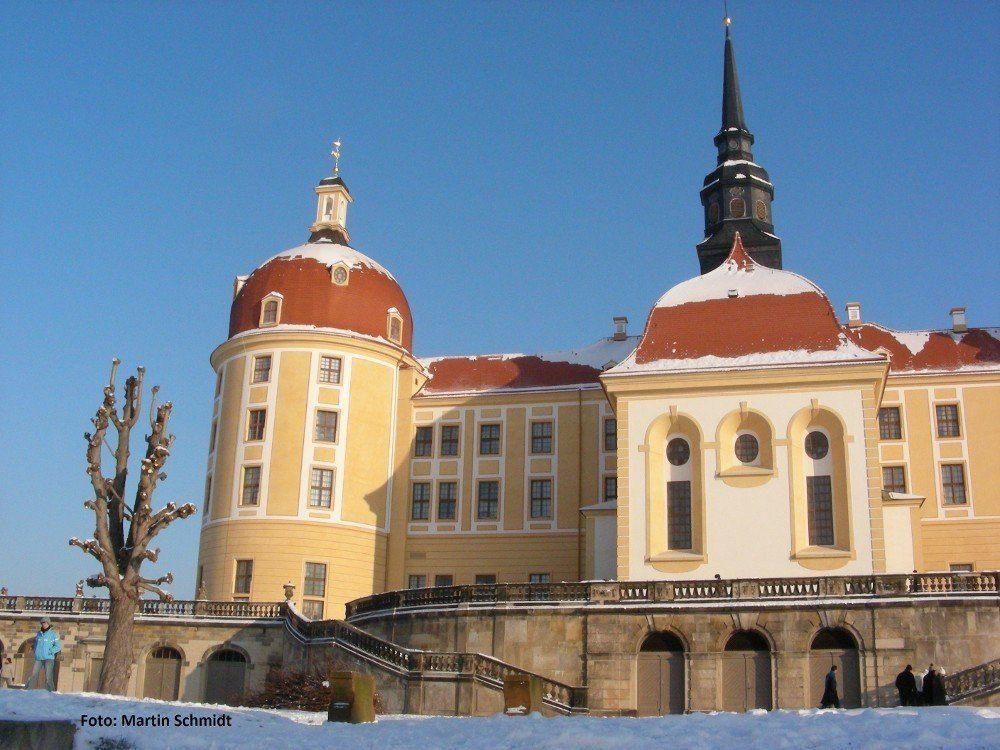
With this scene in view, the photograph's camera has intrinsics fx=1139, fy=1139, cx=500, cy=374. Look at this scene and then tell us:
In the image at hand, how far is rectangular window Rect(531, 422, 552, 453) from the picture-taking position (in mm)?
44469

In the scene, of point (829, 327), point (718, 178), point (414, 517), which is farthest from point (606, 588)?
point (718, 178)

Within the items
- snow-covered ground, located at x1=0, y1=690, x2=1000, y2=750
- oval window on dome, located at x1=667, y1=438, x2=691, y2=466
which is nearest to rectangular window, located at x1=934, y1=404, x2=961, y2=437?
oval window on dome, located at x1=667, y1=438, x2=691, y2=466

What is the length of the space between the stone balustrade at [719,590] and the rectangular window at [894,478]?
51.5ft

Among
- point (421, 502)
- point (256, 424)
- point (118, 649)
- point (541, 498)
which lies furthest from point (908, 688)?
point (256, 424)

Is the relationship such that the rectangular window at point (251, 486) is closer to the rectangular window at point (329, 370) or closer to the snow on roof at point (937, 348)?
the rectangular window at point (329, 370)

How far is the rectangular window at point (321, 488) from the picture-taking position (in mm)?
41525

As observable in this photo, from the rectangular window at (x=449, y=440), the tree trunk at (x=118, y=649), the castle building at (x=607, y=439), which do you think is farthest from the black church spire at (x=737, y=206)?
the tree trunk at (x=118, y=649)

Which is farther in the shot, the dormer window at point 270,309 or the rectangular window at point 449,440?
the rectangular window at point 449,440

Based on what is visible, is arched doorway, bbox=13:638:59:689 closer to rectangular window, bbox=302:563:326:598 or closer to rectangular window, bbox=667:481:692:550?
rectangular window, bbox=302:563:326:598

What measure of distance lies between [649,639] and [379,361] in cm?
1956

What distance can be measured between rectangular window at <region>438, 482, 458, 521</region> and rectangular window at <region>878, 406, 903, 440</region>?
53.9ft

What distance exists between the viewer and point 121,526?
87.4 feet

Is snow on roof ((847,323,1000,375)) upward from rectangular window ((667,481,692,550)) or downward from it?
upward

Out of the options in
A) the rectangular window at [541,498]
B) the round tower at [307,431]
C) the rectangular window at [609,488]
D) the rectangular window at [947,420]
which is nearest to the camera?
the round tower at [307,431]
